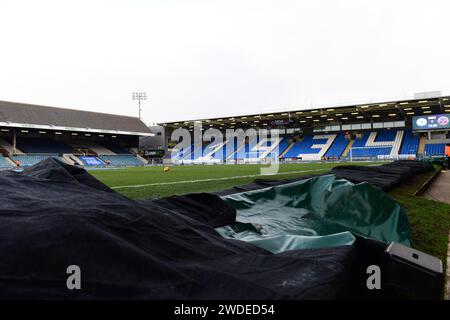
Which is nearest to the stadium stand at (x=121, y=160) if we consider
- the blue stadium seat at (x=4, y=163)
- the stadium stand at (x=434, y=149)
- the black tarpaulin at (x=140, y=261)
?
the blue stadium seat at (x=4, y=163)

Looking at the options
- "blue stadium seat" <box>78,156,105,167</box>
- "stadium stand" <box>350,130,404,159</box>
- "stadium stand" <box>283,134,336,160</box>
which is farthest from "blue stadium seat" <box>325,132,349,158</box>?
"blue stadium seat" <box>78,156,105,167</box>

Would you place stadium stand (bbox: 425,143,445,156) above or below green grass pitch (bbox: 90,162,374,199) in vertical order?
above

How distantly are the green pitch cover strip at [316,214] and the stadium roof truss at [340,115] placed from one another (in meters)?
30.3

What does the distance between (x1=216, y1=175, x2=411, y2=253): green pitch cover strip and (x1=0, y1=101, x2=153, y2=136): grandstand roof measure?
30.6 metres

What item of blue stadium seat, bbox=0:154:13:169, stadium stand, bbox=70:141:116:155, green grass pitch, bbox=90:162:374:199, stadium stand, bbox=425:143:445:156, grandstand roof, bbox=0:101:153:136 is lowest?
green grass pitch, bbox=90:162:374:199

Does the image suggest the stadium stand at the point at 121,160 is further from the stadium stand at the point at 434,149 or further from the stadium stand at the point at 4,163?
the stadium stand at the point at 434,149

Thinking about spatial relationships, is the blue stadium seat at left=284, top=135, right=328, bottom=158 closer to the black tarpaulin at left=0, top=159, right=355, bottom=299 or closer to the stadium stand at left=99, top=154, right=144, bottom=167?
the stadium stand at left=99, top=154, right=144, bottom=167

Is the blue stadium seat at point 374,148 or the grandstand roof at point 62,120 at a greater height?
the grandstand roof at point 62,120

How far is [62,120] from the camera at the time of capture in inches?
1273

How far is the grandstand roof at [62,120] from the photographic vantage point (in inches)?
1126

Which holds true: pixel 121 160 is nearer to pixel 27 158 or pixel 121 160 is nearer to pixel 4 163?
pixel 27 158

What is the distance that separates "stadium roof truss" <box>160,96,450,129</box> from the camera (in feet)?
99.3

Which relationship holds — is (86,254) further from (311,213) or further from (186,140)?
(186,140)
